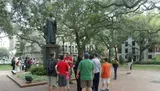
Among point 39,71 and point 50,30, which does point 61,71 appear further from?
point 39,71

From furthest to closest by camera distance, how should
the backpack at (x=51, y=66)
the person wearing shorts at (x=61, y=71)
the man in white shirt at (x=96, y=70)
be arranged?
the man in white shirt at (x=96, y=70), the backpack at (x=51, y=66), the person wearing shorts at (x=61, y=71)

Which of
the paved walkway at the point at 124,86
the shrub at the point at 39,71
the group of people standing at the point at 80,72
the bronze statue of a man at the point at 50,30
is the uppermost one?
the bronze statue of a man at the point at 50,30

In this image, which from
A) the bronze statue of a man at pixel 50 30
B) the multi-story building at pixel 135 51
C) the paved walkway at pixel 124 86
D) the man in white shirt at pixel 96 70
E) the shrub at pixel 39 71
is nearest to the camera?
the man in white shirt at pixel 96 70

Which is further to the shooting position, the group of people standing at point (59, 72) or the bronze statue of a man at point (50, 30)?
the bronze statue of a man at point (50, 30)

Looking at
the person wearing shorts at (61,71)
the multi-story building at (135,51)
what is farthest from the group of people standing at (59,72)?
the multi-story building at (135,51)

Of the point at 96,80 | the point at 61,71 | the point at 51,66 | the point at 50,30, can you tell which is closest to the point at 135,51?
the point at 50,30

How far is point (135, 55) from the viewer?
88688 mm

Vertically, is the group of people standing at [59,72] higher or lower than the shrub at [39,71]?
higher

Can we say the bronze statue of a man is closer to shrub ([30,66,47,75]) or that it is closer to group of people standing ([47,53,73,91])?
shrub ([30,66,47,75])

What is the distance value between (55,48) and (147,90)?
19.6 feet

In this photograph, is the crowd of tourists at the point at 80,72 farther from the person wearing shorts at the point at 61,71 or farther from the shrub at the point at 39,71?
the shrub at the point at 39,71

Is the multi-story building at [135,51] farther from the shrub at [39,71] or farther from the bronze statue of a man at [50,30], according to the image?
the bronze statue of a man at [50,30]

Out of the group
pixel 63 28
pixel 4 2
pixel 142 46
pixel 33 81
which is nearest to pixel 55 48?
pixel 33 81

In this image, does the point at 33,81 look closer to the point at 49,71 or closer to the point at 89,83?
the point at 49,71
